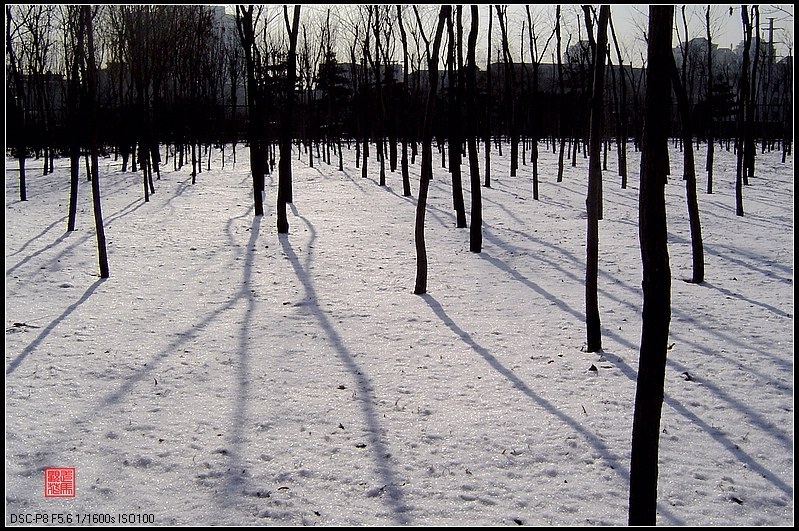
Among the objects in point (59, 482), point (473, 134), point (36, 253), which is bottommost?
point (59, 482)

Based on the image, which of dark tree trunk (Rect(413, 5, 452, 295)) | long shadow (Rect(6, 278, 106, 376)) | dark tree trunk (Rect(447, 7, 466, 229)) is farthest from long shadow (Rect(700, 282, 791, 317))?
long shadow (Rect(6, 278, 106, 376))

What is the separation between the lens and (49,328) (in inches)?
226

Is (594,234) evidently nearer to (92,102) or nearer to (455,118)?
(455,118)

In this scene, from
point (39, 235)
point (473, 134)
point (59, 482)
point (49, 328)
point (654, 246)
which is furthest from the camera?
point (39, 235)

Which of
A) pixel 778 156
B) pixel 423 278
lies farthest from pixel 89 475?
pixel 778 156

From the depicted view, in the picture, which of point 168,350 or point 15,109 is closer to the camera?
point 168,350

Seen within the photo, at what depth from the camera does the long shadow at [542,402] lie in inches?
133

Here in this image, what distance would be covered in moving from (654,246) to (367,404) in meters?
2.39

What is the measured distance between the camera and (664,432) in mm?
3787

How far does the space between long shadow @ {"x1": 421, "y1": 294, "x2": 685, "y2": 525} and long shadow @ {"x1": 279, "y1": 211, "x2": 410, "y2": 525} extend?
3.36 feet

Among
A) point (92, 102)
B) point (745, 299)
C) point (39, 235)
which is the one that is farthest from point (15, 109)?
point (745, 299)

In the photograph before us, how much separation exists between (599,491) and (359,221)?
9266 mm

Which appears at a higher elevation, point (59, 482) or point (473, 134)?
point (473, 134)

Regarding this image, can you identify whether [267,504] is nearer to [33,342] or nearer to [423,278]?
[33,342]
